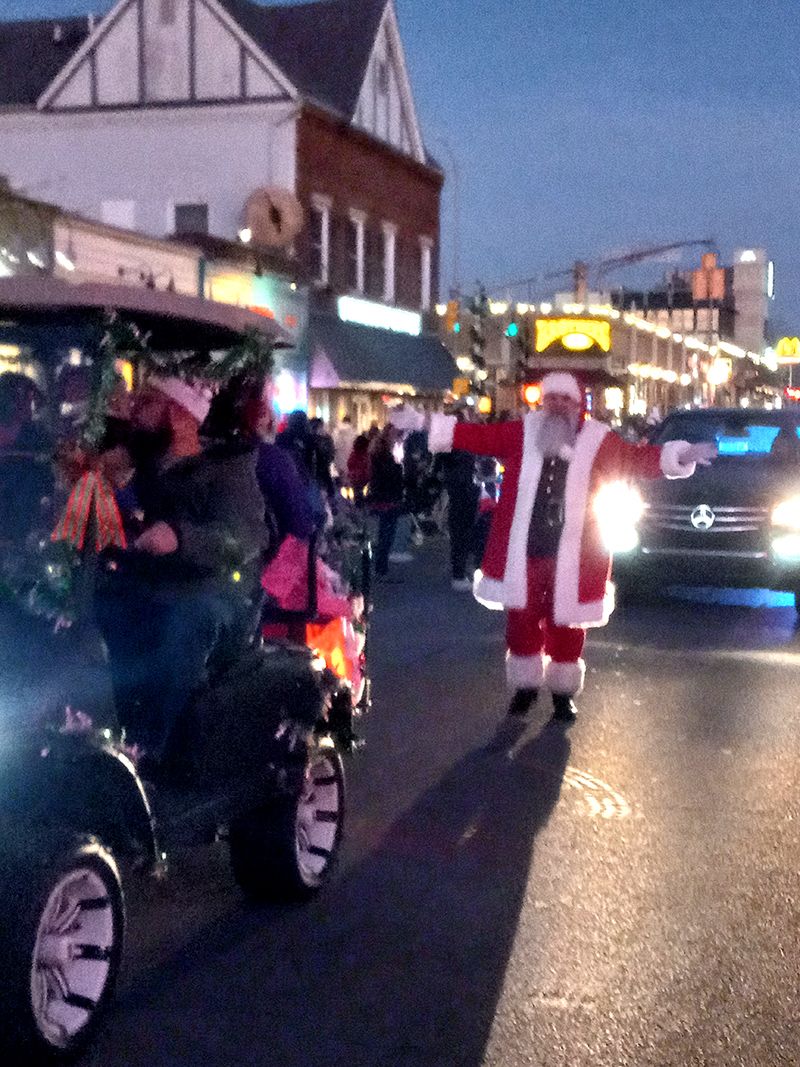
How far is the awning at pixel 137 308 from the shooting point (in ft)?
14.4

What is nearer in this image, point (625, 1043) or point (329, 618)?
point (625, 1043)

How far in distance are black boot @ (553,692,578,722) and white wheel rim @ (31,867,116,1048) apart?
16.1 ft

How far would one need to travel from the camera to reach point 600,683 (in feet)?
33.8

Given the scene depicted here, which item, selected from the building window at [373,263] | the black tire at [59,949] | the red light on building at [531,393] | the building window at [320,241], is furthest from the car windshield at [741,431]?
the building window at [373,263]

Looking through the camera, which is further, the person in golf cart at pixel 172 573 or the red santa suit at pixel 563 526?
the red santa suit at pixel 563 526

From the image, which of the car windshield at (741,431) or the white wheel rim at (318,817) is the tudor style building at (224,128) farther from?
the white wheel rim at (318,817)

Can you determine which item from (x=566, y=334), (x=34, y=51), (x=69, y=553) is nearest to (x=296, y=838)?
Result: (x=69, y=553)

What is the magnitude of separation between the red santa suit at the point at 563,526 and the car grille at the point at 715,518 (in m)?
4.93

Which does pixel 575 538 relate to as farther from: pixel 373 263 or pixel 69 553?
pixel 373 263

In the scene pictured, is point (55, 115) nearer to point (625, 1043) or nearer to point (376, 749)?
point (376, 749)

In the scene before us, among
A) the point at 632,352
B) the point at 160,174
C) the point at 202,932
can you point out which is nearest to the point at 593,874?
the point at 202,932

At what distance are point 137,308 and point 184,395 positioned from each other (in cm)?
59

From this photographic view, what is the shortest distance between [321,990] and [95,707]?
112 centimetres

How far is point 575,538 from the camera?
8.73 meters
